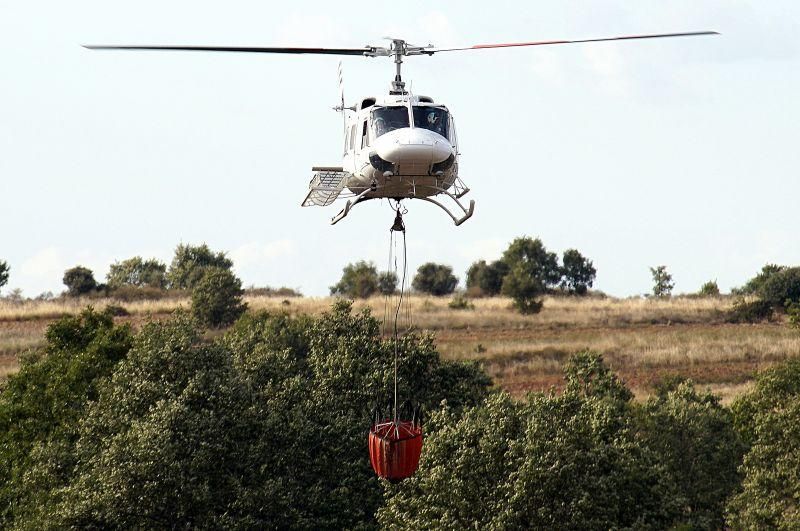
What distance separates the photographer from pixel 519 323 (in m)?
129

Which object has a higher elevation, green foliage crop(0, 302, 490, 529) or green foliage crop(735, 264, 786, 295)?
green foliage crop(735, 264, 786, 295)

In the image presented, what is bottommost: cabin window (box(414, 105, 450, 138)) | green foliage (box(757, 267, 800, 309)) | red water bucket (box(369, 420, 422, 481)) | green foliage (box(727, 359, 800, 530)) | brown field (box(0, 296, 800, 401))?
green foliage (box(727, 359, 800, 530))

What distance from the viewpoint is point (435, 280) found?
18338cm

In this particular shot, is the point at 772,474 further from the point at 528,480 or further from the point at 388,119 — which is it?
the point at 388,119

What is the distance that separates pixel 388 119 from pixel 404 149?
166cm

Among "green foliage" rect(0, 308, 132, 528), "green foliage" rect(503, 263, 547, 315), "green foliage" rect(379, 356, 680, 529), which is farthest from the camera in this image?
"green foliage" rect(503, 263, 547, 315)

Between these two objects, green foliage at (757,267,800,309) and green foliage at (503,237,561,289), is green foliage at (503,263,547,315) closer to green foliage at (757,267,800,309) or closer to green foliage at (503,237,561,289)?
green foliage at (757,267,800,309)

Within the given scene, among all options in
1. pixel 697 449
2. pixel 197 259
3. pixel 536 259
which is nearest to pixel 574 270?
pixel 536 259

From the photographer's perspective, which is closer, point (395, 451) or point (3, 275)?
point (395, 451)

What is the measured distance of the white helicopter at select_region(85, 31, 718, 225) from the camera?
3538 cm

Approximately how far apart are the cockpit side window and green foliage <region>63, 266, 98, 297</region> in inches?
4863

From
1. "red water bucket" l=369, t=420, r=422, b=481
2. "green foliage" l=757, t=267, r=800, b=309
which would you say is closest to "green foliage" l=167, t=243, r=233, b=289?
"green foliage" l=757, t=267, r=800, b=309

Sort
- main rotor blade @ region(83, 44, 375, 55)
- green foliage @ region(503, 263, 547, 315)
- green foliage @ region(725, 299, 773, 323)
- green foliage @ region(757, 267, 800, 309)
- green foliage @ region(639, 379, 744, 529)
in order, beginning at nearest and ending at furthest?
main rotor blade @ region(83, 44, 375, 55) < green foliage @ region(639, 379, 744, 529) < green foliage @ region(725, 299, 773, 323) < green foliage @ region(503, 263, 547, 315) < green foliage @ region(757, 267, 800, 309)

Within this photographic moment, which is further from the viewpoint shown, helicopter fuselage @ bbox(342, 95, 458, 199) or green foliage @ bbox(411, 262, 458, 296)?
green foliage @ bbox(411, 262, 458, 296)
